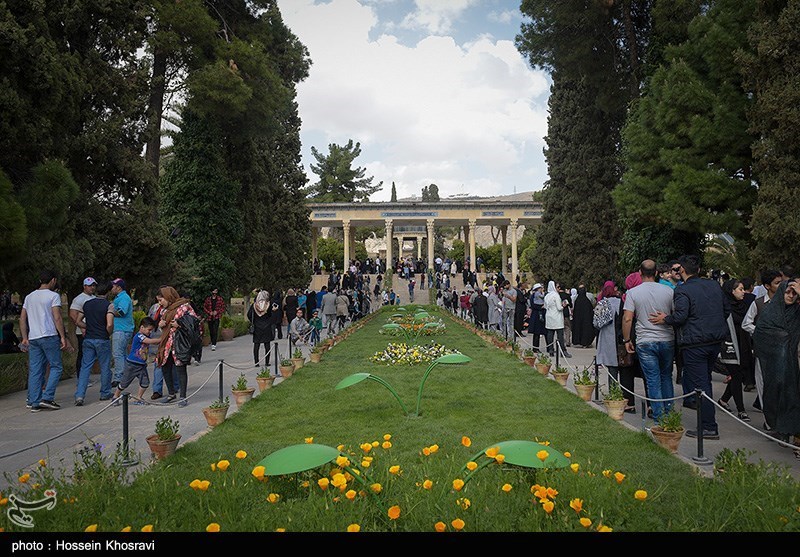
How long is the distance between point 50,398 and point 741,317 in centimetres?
968

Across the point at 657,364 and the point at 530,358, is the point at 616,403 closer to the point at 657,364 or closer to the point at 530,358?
the point at 657,364

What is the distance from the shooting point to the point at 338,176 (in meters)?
58.2

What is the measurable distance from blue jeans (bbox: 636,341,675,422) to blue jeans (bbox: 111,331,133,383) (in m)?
7.29

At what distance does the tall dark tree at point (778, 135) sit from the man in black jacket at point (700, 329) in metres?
6.39

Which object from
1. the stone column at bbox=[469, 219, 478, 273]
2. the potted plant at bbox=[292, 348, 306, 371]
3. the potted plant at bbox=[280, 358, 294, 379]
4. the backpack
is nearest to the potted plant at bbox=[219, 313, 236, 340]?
the potted plant at bbox=[292, 348, 306, 371]

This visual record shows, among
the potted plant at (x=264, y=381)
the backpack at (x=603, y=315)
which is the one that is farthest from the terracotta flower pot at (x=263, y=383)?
the backpack at (x=603, y=315)

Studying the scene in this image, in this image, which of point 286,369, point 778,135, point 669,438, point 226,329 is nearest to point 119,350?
point 286,369

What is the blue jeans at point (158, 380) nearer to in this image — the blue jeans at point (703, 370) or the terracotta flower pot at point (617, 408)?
the terracotta flower pot at point (617, 408)

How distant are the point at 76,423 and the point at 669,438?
22.7 feet

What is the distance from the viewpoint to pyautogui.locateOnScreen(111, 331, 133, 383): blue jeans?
8.63 metres

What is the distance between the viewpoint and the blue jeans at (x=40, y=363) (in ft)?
26.0

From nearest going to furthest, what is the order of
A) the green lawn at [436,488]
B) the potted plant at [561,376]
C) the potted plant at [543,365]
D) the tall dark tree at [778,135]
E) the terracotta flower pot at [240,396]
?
the green lawn at [436,488], the terracotta flower pot at [240,396], the potted plant at [561,376], the potted plant at [543,365], the tall dark tree at [778,135]
